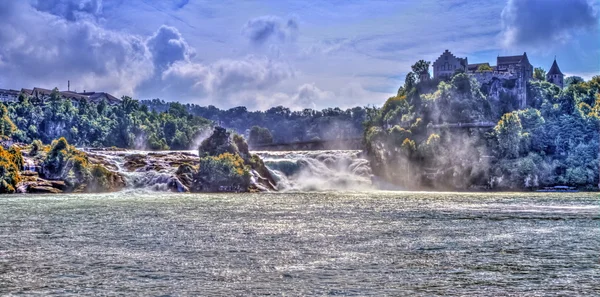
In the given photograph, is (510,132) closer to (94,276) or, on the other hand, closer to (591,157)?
(591,157)

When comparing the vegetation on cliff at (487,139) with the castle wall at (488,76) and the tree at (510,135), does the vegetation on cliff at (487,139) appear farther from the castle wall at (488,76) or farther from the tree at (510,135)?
the castle wall at (488,76)

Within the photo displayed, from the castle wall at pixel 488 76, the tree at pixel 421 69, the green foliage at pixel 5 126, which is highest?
the tree at pixel 421 69

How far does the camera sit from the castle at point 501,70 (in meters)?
120

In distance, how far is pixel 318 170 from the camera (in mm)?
110750

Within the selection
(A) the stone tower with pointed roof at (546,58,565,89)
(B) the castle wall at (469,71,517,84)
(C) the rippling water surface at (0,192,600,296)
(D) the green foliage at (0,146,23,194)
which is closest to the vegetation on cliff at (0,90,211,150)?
(D) the green foliage at (0,146,23,194)

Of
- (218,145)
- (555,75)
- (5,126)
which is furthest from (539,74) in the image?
(5,126)

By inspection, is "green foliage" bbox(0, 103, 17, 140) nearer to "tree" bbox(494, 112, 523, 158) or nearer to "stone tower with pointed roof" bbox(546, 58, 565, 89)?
"tree" bbox(494, 112, 523, 158)

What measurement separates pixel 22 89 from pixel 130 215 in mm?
154543

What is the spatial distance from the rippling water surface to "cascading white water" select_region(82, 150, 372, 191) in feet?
108

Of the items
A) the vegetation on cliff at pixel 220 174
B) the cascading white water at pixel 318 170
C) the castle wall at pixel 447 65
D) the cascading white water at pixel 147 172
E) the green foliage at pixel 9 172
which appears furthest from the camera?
the castle wall at pixel 447 65

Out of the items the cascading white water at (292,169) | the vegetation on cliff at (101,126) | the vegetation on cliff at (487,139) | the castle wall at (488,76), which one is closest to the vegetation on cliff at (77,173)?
the cascading white water at (292,169)

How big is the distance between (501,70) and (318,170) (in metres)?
44.5

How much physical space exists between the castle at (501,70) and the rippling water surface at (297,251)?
6411 cm

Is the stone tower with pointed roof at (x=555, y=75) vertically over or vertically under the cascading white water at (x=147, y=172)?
over
